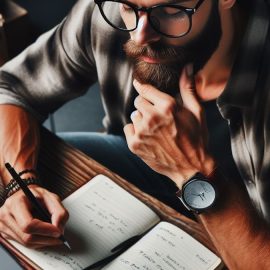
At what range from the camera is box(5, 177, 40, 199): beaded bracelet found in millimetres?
1179

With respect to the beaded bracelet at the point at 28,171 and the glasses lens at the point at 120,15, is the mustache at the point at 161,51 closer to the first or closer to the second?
the glasses lens at the point at 120,15

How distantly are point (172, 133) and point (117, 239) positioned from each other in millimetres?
232

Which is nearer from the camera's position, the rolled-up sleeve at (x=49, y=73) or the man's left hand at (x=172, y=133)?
→ the man's left hand at (x=172, y=133)

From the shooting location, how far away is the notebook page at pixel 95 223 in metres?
1.08

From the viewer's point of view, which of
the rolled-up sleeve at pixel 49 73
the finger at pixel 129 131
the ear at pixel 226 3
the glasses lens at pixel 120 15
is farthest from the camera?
the rolled-up sleeve at pixel 49 73

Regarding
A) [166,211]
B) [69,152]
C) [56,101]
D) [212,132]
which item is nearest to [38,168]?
[69,152]

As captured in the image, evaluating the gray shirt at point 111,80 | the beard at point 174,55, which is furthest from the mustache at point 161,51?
the gray shirt at point 111,80

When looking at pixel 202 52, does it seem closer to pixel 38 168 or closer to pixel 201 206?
pixel 201 206

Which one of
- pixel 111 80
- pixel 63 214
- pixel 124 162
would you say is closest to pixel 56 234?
pixel 63 214

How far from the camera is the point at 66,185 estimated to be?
1224 millimetres

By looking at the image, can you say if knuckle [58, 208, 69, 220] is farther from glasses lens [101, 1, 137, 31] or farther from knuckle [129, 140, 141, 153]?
glasses lens [101, 1, 137, 31]

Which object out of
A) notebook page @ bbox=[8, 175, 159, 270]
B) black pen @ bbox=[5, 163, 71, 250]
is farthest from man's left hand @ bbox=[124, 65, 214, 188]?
black pen @ bbox=[5, 163, 71, 250]

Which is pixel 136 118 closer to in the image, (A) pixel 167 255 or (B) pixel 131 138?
(B) pixel 131 138

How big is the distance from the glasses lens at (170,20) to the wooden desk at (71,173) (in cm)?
36
